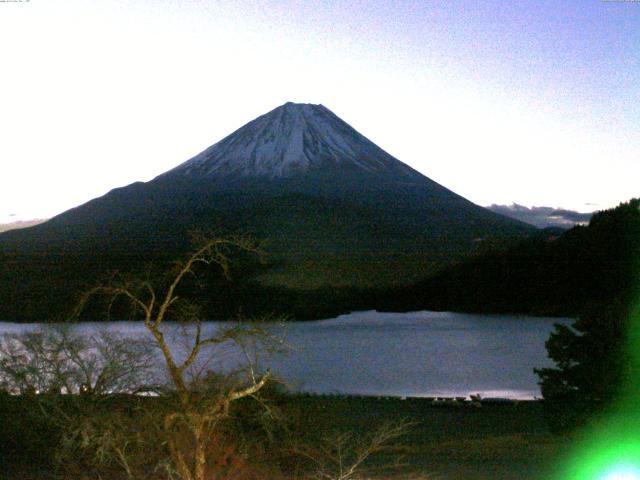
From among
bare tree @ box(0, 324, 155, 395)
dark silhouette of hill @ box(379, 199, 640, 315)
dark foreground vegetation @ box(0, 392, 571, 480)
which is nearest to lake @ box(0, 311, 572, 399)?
bare tree @ box(0, 324, 155, 395)

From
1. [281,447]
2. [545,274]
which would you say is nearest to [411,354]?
[545,274]

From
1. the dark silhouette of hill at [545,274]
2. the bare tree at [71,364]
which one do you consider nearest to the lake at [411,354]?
the bare tree at [71,364]

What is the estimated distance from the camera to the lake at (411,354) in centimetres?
1834

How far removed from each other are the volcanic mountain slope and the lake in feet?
28.3

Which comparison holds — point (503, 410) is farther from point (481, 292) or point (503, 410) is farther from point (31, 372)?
point (481, 292)

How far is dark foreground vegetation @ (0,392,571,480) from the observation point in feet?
23.0

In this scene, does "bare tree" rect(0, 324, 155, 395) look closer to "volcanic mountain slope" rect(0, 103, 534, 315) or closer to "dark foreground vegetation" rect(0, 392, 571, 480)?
"dark foreground vegetation" rect(0, 392, 571, 480)

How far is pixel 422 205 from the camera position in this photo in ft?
219

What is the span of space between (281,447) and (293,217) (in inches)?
2015

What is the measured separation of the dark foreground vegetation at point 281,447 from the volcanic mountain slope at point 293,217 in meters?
30.7

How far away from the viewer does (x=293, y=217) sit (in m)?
59.7

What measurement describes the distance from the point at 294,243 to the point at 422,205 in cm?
1533

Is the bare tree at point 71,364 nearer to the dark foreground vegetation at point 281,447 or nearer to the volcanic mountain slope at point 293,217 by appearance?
the dark foreground vegetation at point 281,447

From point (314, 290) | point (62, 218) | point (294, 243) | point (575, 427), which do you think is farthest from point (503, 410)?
point (62, 218)
